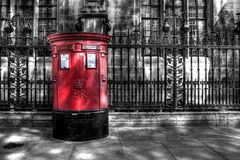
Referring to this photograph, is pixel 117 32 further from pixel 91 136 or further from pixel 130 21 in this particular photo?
pixel 91 136

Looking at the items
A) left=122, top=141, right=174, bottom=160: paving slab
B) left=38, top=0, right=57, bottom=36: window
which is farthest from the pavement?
left=38, top=0, right=57, bottom=36: window

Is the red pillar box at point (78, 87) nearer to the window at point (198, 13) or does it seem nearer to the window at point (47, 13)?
the window at point (47, 13)

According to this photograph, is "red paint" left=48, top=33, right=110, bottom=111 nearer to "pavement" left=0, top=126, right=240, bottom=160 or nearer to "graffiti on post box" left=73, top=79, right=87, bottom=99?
"graffiti on post box" left=73, top=79, right=87, bottom=99

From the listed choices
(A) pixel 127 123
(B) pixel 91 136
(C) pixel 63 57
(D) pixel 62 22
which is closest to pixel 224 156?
(B) pixel 91 136

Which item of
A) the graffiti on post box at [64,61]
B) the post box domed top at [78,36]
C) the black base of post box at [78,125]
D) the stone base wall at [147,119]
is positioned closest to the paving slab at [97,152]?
the black base of post box at [78,125]

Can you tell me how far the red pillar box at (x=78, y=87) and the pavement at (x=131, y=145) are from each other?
0.30 metres

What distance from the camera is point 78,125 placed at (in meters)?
5.32

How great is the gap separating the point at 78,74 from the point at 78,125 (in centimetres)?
109

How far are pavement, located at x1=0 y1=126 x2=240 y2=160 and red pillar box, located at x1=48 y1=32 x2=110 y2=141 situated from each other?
0.30 m

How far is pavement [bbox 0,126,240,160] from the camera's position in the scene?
14.2 ft

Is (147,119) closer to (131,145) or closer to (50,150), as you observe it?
(131,145)

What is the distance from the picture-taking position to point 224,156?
170 inches

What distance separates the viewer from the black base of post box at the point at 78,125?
5324 millimetres

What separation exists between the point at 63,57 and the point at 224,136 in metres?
4.16
